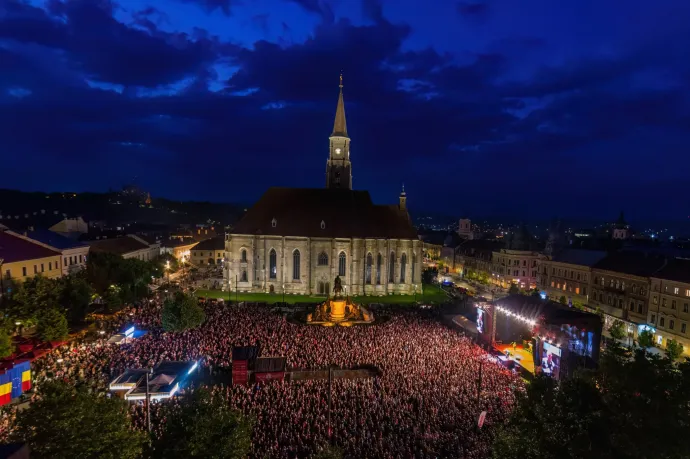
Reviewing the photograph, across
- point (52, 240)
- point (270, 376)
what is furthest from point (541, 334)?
point (52, 240)

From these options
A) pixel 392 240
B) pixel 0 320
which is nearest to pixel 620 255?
pixel 392 240

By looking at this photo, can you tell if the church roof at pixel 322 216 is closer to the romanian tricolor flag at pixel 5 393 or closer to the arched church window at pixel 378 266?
the arched church window at pixel 378 266

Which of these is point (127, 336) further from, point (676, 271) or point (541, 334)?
point (676, 271)

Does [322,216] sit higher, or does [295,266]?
[322,216]

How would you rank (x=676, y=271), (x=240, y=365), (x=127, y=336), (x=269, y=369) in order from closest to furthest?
(x=240, y=365), (x=269, y=369), (x=127, y=336), (x=676, y=271)

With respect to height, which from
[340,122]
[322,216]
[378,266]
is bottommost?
[378,266]

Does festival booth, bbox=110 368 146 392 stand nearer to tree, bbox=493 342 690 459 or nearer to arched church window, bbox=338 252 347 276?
tree, bbox=493 342 690 459

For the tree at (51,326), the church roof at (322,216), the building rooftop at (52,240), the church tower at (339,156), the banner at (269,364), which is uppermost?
the church tower at (339,156)

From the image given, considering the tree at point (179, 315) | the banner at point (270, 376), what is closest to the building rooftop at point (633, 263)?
the banner at point (270, 376)
